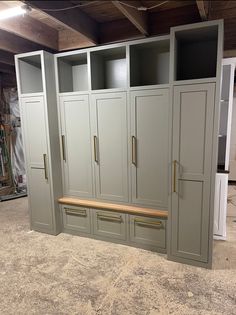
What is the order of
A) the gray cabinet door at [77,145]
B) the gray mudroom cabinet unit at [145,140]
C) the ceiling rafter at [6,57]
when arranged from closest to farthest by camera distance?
1. the gray mudroom cabinet unit at [145,140]
2. the gray cabinet door at [77,145]
3. the ceiling rafter at [6,57]

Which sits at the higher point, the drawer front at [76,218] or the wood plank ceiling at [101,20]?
the wood plank ceiling at [101,20]

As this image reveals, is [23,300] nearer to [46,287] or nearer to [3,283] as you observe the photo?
[46,287]

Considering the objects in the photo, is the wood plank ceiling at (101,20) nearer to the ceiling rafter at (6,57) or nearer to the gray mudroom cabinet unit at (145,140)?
the gray mudroom cabinet unit at (145,140)

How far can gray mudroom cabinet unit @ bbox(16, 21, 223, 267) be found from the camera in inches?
86.8

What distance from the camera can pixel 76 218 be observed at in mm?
3127

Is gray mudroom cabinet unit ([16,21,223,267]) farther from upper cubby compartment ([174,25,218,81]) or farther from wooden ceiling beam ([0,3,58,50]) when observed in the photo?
wooden ceiling beam ([0,3,58,50])

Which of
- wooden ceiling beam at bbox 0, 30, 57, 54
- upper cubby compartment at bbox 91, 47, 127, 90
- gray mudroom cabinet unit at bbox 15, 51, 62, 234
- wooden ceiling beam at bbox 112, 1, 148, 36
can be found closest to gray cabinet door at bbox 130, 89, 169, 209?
upper cubby compartment at bbox 91, 47, 127, 90

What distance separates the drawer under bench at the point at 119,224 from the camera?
2.64 metres

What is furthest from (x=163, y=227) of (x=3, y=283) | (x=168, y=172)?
(x=3, y=283)

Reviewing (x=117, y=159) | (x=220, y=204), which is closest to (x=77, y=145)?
(x=117, y=159)

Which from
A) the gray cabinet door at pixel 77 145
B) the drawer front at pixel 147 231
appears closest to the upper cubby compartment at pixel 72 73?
the gray cabinet door at pixel 77 145

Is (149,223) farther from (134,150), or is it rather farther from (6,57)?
(6,57)

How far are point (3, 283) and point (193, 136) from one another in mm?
2348

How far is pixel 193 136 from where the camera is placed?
2213 mm
